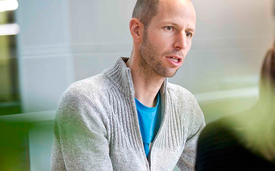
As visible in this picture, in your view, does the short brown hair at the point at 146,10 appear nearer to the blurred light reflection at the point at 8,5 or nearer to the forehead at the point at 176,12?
the forehead at the point at 176,12

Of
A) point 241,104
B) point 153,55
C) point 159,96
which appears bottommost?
point 159,96

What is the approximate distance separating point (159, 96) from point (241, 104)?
2.29 feet

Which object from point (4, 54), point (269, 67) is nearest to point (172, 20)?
point (269, 67)

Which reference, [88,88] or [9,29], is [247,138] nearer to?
[9,29]

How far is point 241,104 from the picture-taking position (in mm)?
209

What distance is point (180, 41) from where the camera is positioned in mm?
667

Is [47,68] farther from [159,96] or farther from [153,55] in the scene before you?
[159,96]

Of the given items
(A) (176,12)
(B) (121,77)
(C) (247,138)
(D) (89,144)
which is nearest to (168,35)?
(A) (176,12)

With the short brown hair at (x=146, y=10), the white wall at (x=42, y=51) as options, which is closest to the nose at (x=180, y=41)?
the short brown hair at (x=146, y=10)

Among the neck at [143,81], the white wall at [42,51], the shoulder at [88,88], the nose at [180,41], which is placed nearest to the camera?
the white wall at [42,51]

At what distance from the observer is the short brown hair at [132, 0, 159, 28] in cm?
80

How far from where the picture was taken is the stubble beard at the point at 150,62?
77 cm

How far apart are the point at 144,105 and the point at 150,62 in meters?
0.12

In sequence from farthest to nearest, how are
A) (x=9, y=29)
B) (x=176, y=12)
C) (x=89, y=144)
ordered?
(x=176, y=12) < (x=89, y=144) < (x=9, y=29)
